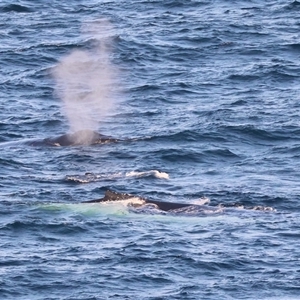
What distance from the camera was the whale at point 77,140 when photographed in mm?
49281

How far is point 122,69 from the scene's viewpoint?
61.9 meters

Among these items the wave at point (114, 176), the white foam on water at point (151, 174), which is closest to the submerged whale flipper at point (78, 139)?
the wave at point (114, 176)

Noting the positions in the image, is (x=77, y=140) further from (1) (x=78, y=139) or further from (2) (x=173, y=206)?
(2) (x=173, y=206)

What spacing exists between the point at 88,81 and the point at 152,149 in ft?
40.9

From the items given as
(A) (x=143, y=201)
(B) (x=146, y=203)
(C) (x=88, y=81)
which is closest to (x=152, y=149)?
(A) (x=143, y=201)

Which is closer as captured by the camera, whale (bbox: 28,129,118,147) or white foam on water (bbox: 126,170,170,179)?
white foam on water (bbox: 126,170,170,179)

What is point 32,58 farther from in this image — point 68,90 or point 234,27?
point 234,27

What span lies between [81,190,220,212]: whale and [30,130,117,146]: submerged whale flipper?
8887 mm

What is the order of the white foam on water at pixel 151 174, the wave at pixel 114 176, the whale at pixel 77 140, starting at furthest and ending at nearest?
the whale at pixel 77 140, the white foam on water at pixel 151 174, the wave at pixel 114 176

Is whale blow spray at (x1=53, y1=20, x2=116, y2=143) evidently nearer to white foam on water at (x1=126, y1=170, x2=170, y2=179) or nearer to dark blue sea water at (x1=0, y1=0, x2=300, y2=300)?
dark blue sea water at (x1=0, y1=0, x2=300, y2=300)

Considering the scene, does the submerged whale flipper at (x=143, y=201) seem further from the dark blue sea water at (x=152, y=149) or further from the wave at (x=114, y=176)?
the wave at (x=114, y=176)

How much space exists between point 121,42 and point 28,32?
607 centimetres

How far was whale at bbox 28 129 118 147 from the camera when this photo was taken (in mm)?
49281

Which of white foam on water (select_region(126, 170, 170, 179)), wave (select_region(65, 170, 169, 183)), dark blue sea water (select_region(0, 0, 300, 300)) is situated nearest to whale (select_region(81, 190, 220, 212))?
dark blue sea water (select_region(0, 0, 300, 300))
